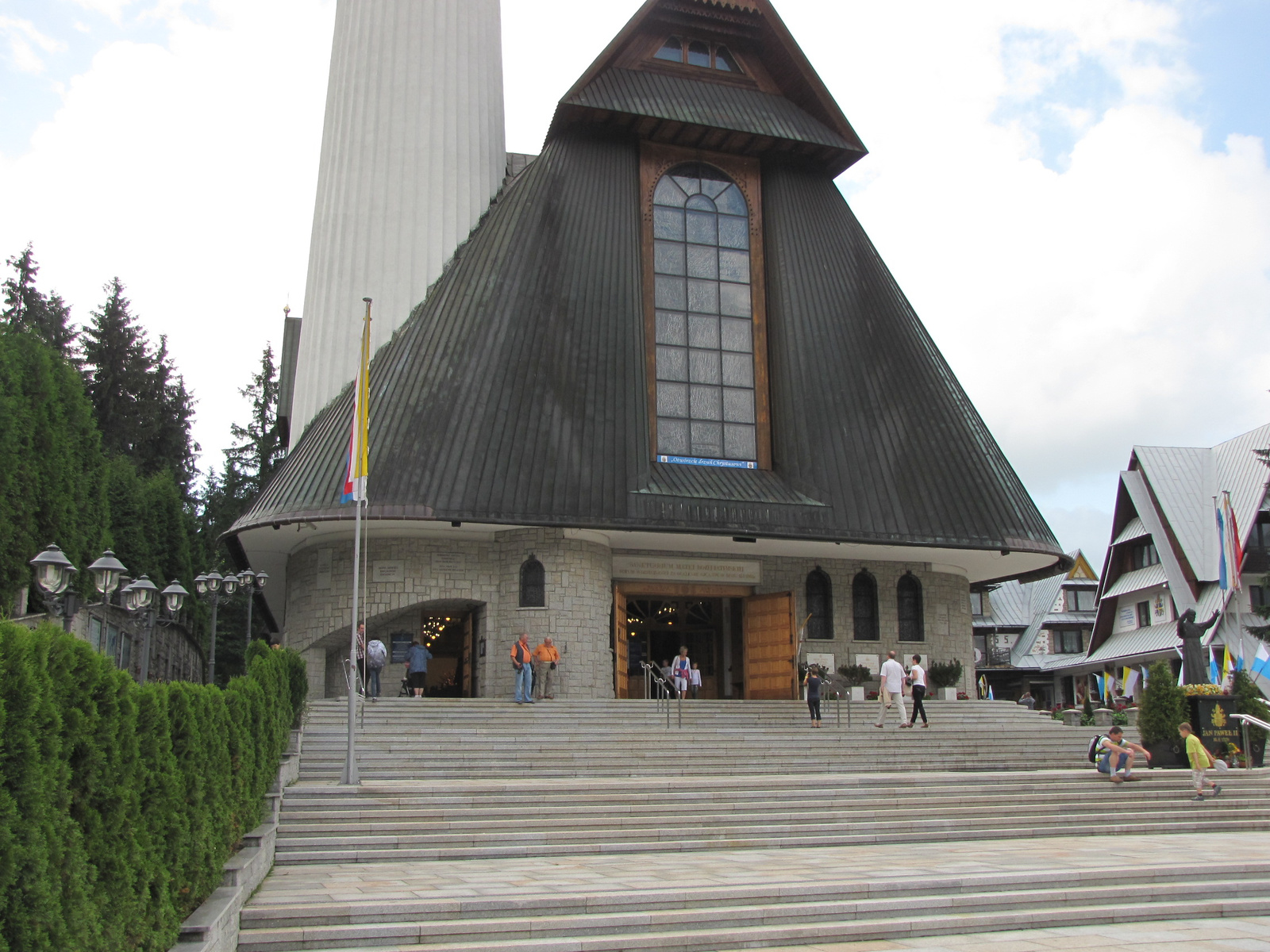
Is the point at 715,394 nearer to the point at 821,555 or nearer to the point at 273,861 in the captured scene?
the point at 821,555

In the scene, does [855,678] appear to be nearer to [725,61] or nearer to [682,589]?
[682,589]

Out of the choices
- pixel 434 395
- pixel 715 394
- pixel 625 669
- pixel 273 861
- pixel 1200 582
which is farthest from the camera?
pixel 1200 582

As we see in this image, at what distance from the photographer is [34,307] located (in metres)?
39.8

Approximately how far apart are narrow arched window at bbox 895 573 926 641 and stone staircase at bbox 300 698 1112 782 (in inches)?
154

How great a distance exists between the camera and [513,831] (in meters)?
10.3

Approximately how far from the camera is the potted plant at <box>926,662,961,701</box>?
21453 mm

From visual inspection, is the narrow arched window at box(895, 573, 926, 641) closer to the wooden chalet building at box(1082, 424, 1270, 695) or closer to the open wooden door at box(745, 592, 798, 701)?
the open wooden door at box(745, 592, 798, 701)

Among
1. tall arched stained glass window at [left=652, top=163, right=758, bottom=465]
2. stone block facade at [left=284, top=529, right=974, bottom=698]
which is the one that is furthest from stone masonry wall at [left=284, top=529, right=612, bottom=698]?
tall arched stained glass window at [left=652, top=163, right=758, bottom=465]

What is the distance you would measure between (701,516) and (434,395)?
5250mm

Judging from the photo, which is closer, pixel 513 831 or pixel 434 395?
pixel 513 831

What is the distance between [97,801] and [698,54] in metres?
23.3

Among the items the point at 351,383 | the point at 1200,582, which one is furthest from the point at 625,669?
the point at 1200,582

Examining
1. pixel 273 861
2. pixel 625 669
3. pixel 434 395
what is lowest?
pixel 273 861

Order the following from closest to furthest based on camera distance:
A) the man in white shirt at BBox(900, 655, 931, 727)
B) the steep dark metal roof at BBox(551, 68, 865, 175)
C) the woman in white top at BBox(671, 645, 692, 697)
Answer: the man in white shirt at BBox(900, 655, 931, 727) → the woman in white top at BBox(671, 645, 692, 697) → the steep dark metal roof at BBox(551, 68, 865, 175)
